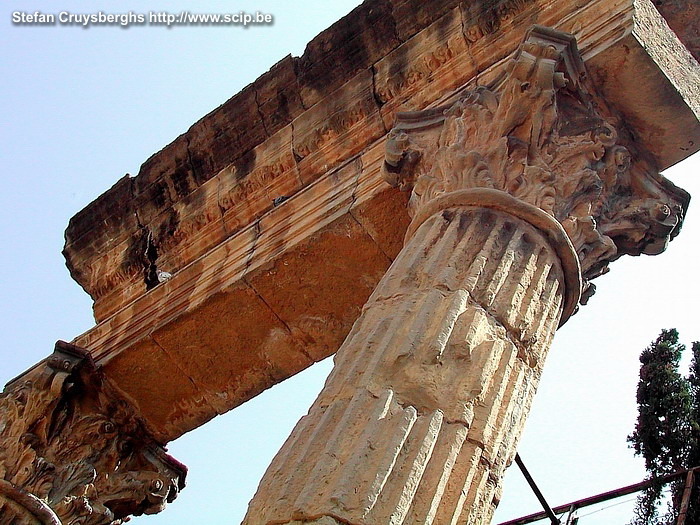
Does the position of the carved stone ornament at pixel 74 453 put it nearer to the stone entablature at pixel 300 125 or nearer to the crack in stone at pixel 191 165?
the stone entablature at pixel 300 125

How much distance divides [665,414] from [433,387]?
10.2 meters

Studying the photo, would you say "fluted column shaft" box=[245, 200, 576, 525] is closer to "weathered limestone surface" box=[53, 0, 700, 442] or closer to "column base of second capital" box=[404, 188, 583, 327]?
"column base of second capital" box=[404, 188, 583, 327]

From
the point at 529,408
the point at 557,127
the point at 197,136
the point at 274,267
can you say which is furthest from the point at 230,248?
the point at 529,408

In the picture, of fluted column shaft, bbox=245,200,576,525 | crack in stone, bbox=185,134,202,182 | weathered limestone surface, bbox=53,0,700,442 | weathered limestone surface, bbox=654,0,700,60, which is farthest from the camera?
crack in stone, bbox=185,134,202,182

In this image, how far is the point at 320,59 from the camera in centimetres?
932

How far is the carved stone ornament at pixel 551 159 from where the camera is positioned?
21.3ft

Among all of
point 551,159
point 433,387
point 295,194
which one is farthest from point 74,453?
point 433,387

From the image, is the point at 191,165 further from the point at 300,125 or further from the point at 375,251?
the point at 375,251

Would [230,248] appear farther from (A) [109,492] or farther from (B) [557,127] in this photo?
(B) [557,127]

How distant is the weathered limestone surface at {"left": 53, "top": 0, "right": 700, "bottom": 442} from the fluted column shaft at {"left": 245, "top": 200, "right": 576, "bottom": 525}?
196cm

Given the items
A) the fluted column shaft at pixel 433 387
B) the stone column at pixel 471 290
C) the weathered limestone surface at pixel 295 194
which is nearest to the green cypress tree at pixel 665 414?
the weathered limestone surface at pixel 295 194

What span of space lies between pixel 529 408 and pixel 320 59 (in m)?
4.91

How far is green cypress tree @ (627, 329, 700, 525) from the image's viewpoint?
13.4m

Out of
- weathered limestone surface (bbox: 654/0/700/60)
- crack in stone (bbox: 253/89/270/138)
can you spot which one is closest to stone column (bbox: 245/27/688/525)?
weathered limestone surface (bbox: 654/0/700/60)
